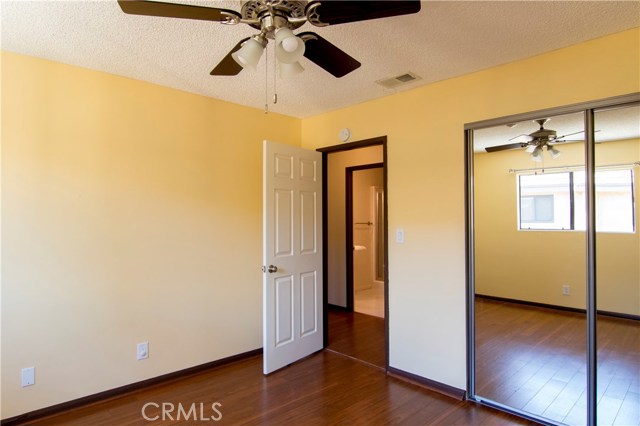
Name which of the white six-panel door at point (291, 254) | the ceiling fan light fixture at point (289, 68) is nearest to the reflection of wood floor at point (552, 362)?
the white six-panel door at point (291, 254)

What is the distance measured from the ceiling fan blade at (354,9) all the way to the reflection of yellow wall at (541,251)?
1.68 meters

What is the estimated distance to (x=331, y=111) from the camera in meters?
3.74

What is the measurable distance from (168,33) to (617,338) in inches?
131

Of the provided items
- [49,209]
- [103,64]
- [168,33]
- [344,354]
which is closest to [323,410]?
[344,354]

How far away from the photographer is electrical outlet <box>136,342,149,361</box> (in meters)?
2.83

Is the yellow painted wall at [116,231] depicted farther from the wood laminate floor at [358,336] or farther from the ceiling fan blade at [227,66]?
the ceiling fan blade at [227,66]

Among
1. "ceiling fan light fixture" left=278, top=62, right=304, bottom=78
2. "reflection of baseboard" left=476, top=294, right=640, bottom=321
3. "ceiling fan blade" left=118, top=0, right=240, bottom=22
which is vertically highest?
"ceiling fan blade" left=118, top=0, right=240, bottom=22

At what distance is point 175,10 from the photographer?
1427 millimetres

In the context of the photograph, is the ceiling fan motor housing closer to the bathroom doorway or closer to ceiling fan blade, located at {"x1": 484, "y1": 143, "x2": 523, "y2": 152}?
ceiling fan blade, located at {"x1": 484, "y1": 143, "x2": 523, "y2": 152}

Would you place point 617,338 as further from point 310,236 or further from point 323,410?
point 310,236

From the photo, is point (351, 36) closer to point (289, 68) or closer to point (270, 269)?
point (289, 68)

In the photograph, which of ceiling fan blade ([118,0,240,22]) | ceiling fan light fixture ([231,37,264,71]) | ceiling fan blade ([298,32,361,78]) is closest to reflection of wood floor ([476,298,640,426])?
ceiling fan blade ([298,32,361,78])

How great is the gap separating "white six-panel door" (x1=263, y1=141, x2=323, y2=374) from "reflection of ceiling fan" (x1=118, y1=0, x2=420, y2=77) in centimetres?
155

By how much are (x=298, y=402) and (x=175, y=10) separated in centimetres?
257
